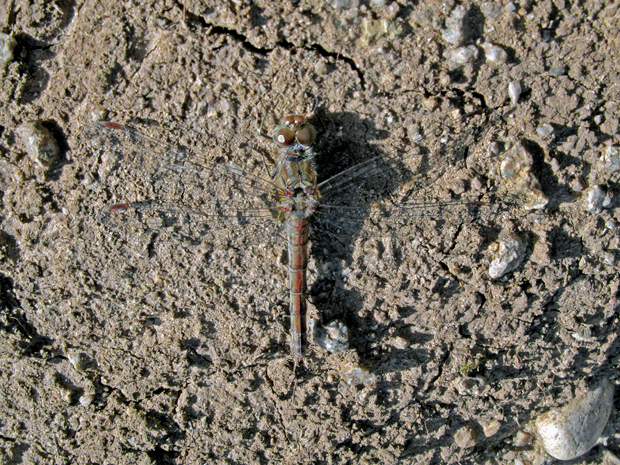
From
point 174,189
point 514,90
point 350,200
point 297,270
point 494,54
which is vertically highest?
point 494,54

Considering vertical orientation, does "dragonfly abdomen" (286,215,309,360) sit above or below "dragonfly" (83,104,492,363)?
below

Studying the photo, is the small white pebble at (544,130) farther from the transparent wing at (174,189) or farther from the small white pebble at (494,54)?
the transparent wing at (174,189)

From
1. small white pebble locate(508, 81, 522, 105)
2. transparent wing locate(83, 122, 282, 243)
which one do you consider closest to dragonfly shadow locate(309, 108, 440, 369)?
transparent wing locate(83, 122, 282, 243)

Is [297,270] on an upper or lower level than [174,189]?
lower

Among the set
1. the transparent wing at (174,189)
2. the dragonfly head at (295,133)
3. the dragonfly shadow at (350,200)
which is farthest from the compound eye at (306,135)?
the transparent wing at (174,189)

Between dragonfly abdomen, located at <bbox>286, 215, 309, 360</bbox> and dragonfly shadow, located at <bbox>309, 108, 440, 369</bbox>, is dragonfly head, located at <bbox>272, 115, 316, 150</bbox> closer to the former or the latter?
dragonfly shadow, located at <bbox>309, 108, 440, 369</bbox>

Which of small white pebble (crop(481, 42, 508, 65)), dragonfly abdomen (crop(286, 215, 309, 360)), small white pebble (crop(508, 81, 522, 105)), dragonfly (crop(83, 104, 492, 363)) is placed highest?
small white pebble (crop(481, 42, 508, 65))

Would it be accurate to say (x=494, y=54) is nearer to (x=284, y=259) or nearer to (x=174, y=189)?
(x=284, y=259)

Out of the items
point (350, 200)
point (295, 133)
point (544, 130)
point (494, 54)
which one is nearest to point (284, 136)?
point (295, 133)
